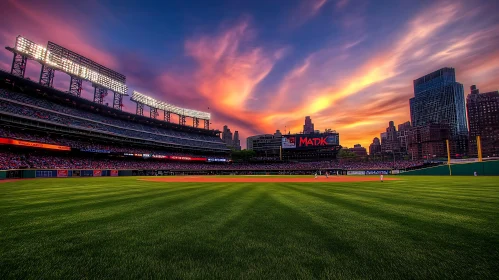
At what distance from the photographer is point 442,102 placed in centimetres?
17188

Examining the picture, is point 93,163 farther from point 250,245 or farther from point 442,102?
point 442,102

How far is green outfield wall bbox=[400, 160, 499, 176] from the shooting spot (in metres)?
33.2

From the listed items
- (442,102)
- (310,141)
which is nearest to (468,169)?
(310,141)

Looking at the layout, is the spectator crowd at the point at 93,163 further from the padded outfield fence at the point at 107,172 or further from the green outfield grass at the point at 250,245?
the green outfield grass at the point at 250,245

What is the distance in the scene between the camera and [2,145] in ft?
107

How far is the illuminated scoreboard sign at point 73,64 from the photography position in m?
38.3

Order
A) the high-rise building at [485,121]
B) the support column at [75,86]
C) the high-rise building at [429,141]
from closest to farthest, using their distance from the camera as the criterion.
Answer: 1. the support column at [75,86]
2. the high-rise building at [485,121]
3. the high-rise building at [429,141]

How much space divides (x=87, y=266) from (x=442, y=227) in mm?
7508

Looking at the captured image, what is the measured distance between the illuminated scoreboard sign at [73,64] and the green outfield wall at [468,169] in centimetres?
7531

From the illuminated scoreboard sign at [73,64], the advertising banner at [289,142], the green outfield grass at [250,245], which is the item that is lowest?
the green outfield grass at [250,245]

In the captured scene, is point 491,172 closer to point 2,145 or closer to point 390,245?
point 390,245

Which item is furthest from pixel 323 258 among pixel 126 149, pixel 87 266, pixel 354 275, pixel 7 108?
pixel 126 149

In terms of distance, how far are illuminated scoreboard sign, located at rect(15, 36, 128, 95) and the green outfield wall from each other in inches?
2965

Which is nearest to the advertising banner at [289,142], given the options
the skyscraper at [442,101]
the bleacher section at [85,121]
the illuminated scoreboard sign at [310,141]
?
the illuminated scoreboard sign at [310,141]
